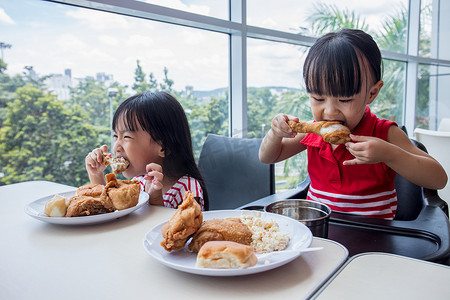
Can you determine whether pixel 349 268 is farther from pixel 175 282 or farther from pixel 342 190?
pixel 342 190

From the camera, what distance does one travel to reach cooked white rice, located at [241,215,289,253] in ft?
2.24

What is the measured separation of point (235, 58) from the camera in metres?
2.47

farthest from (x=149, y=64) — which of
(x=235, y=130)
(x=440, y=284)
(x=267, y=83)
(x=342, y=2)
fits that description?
(x=342, y=2)

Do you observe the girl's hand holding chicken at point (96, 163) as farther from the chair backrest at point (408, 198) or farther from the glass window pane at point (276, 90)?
the glass window pane at point (276, 90)

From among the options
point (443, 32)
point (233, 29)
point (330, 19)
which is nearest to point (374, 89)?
point (233, 29)

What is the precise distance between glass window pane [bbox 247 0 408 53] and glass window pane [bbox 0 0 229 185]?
0.54m

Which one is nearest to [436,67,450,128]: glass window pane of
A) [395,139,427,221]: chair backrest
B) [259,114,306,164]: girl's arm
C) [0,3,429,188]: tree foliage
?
[0,3,429,188]: tree foliage

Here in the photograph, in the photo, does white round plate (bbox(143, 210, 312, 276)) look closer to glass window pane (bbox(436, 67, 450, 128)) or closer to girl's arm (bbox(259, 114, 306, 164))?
girl's arm (bbox(259, 114, 306, 164))

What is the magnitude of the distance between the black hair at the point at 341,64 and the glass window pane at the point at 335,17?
1.43m

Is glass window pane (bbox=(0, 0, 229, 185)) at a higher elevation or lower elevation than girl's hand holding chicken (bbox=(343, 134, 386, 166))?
higher

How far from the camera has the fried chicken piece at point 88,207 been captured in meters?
0.92

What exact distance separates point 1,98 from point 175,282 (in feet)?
5.09

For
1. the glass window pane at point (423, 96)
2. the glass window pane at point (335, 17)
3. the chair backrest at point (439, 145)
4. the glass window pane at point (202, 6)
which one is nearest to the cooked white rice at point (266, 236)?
the glass window pane at point (202, 6)

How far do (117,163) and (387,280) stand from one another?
1.00m
